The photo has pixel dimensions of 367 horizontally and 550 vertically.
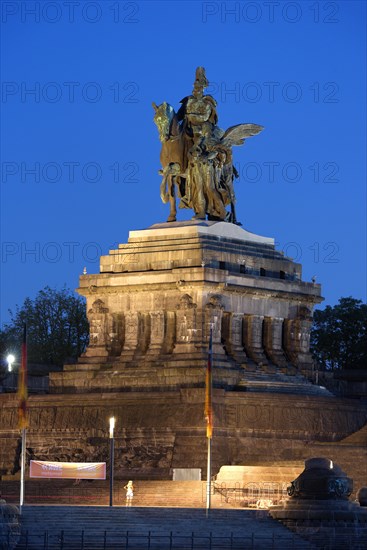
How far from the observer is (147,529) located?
75.9 meters

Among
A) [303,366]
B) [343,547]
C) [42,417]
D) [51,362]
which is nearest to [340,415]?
[303,366]

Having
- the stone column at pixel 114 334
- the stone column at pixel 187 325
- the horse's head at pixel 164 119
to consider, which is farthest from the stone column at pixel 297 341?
the horse's head at pixel 164 119

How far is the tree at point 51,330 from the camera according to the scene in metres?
142

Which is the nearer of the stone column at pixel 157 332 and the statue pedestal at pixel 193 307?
the statue pedestal at pixel 193 307

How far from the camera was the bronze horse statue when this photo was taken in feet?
351

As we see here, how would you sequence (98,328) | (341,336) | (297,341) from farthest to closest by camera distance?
(341,336)
(297,341)
(98,328)

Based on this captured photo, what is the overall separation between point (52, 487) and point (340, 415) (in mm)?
15748

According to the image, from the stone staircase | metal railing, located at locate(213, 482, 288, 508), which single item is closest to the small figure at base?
metal railing, located at locate(213, 482, 288, 508)

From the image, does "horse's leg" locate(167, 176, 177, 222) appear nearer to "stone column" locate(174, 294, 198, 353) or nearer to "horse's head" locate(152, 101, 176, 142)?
"horse's head" locate(152, 101, 176, 142)

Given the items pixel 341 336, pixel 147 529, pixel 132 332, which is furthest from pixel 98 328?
pixel 341 336

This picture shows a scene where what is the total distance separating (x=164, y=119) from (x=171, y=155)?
70.5 inches

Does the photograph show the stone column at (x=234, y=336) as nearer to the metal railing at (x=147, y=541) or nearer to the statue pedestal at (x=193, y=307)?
the statue pedestal at (x=193, y=307)

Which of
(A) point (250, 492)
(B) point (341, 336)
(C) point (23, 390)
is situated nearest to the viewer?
(C) point (23, 390)

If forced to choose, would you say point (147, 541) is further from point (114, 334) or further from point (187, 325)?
point (114, 334)
